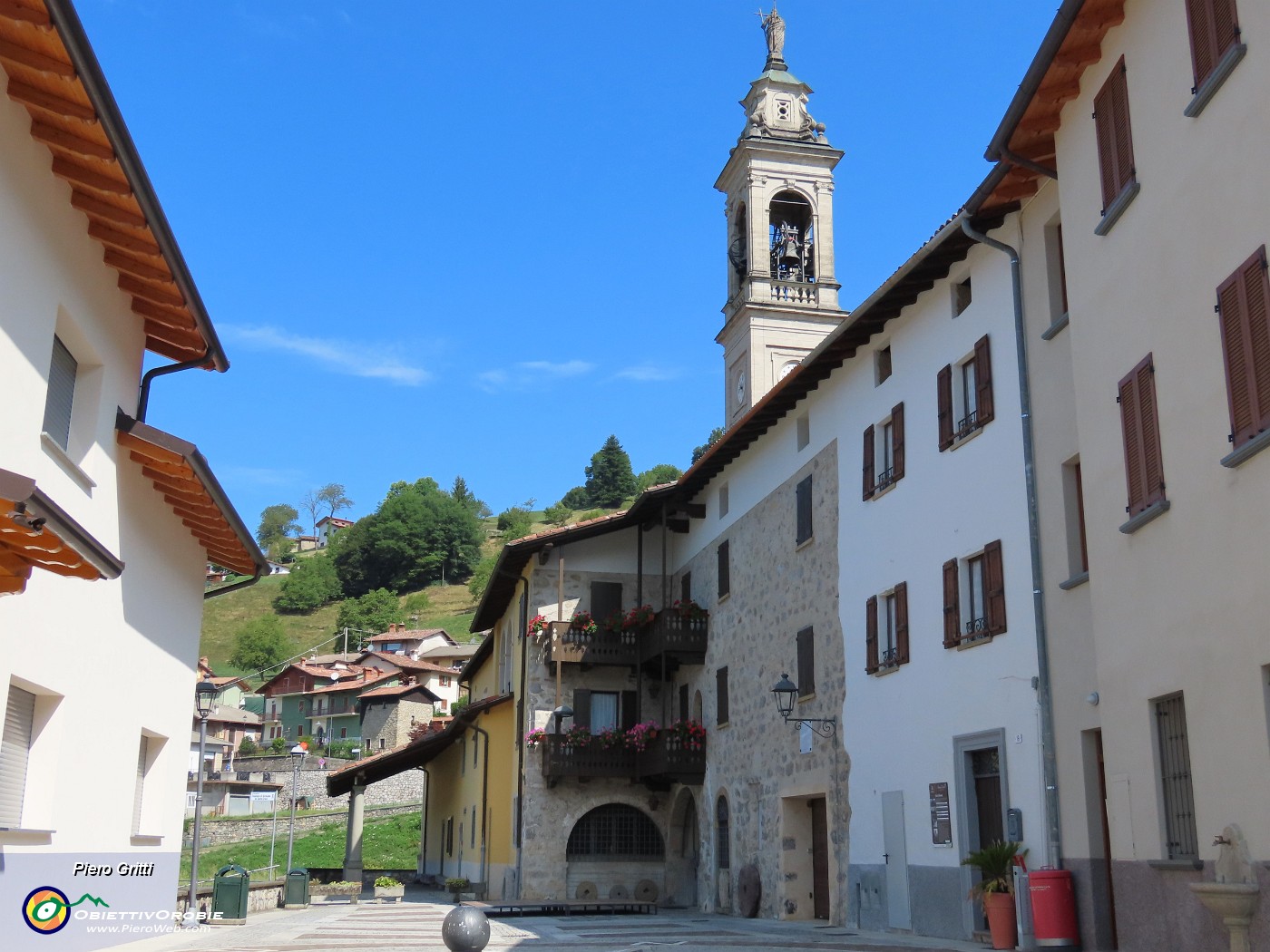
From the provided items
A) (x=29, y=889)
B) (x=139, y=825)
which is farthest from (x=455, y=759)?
(x=29, y=889)

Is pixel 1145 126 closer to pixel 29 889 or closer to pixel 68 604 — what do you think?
pixel 68 604

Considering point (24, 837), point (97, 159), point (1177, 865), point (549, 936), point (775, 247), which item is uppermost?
point (775, 247)

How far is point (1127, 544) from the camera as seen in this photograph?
10.3 meters

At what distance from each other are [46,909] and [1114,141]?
10.6 meters

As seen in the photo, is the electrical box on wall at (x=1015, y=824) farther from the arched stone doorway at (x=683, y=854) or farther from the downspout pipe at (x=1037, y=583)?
the arched stone doorway at (x=683, y=854)

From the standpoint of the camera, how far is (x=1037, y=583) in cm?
1349

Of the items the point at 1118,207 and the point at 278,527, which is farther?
the point at 278,527

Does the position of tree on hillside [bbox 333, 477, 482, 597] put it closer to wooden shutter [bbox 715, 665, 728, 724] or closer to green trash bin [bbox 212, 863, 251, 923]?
wooden shutter [bbox 715, 665, 728, 724]

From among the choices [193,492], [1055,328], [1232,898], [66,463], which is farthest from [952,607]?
[66,463]

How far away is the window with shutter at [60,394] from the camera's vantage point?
30.5 ft

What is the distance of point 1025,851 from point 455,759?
28.5m

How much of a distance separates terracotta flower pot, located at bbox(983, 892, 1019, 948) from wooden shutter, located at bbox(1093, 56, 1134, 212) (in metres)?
6.98

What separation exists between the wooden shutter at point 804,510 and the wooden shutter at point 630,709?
28.8 feet

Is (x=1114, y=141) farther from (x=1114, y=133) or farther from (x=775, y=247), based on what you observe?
(x=775, y=247)
